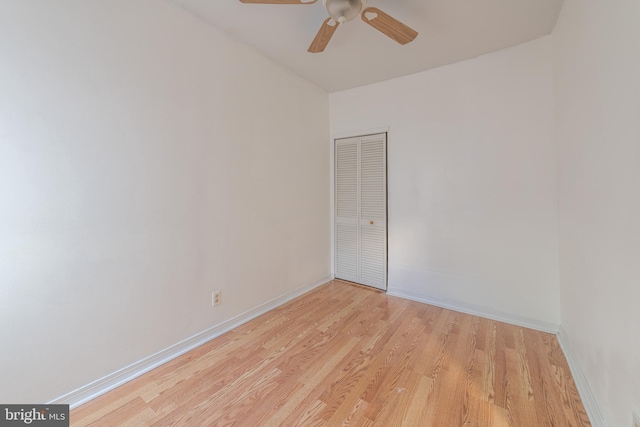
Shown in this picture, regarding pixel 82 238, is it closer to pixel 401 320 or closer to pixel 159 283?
pixel 159 283

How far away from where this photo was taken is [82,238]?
1454mm

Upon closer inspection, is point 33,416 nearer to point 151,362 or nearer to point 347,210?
point 151,362

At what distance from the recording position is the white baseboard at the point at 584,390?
4.19 feet

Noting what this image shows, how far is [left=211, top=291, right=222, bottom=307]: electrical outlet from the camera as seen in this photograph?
6.93 ft

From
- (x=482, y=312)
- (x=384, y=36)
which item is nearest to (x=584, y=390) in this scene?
(x=482, y=312)

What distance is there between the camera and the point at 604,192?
1264 mm

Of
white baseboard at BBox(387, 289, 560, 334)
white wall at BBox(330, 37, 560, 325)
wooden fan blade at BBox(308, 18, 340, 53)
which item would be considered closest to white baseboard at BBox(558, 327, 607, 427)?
white baseboard at BBox(387, 289, 560, 334)

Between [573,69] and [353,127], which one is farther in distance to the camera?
[353,127]

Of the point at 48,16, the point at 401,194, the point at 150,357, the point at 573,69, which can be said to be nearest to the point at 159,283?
the point at 150,357

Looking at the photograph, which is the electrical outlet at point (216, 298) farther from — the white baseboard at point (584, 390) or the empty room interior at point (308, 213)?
the white baseboard at point (584, 390)

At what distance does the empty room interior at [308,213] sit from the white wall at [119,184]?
0.04 feet

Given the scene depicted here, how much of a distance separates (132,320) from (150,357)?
30 cm

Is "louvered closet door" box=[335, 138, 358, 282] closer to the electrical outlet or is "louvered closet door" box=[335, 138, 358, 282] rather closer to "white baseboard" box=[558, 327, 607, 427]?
the electrical outlet

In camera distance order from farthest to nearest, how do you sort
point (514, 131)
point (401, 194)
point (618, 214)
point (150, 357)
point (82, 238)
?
point (401, 194) < point (514, 131) < point (150, 357) < point (82, 238) < point (618, 214)
